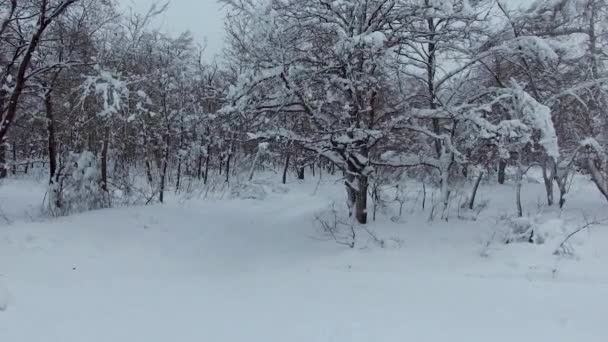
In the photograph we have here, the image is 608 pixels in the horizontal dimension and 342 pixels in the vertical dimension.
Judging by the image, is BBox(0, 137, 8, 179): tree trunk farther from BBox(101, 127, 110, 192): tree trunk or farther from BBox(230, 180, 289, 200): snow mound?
BBox(230, 180, 289, 200): snow mound

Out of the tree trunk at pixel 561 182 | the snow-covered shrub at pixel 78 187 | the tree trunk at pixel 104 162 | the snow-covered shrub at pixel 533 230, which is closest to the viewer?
the snow-covered shrub at pixel 533 230

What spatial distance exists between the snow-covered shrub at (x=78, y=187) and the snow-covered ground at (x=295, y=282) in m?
1.45

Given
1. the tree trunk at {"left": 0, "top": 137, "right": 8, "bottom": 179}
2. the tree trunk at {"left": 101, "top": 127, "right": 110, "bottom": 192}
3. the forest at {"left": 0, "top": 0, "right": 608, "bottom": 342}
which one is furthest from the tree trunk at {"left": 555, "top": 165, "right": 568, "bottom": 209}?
the tree trunk at {"left": 0, "top": 137, "right": 8, "bottom": 179}

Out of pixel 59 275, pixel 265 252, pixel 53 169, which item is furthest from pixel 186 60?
pixel 59 275

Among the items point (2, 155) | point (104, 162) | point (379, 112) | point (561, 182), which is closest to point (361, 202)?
point (379, 112)

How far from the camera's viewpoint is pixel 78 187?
38.4 ft

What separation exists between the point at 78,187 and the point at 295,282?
24.7ft

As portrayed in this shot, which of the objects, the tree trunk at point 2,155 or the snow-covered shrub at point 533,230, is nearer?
the snow-covered shrub at point 533,230

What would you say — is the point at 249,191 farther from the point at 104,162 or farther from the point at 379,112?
the point at 379,112

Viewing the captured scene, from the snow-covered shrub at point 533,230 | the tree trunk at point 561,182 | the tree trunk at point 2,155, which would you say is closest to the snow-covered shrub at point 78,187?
the tree trunk at point 2,155

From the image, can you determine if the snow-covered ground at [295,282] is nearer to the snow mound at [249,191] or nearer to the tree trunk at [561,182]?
the tree trunk at [561,182]

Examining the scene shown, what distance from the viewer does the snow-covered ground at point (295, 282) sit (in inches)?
193

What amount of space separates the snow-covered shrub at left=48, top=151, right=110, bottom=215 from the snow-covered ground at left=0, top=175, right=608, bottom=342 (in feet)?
4.77

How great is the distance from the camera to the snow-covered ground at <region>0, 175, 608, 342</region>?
4.90 meters
